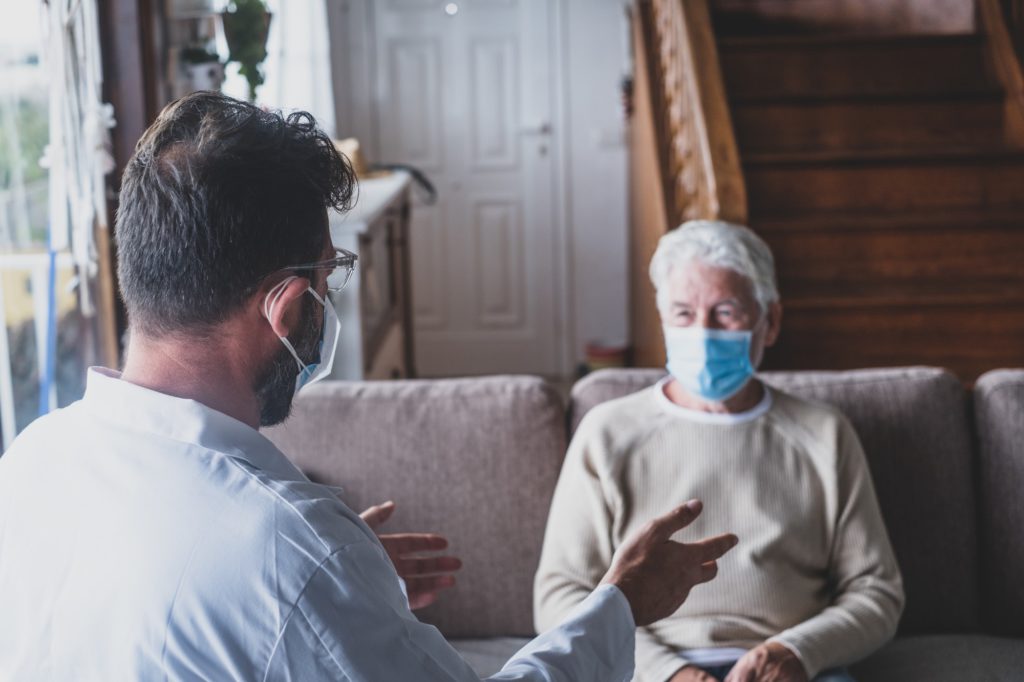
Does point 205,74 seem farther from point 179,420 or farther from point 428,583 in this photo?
point 179,420

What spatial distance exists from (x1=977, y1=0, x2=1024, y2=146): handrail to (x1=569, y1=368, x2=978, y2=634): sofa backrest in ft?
6.71

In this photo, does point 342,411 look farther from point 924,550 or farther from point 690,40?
point 690,40

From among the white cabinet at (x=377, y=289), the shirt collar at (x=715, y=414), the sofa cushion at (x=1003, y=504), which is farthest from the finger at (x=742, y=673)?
the white cabinet at (x=377, y=289)

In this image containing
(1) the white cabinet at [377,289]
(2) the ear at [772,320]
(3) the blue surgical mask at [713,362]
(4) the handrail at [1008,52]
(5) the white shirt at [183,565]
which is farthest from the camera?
(4) the handrail at [1008,52]

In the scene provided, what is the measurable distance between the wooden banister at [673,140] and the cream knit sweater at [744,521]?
1.10 meters

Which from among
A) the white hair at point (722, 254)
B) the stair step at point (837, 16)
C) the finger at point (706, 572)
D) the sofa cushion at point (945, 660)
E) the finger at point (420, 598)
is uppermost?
the stair step at point (837, 16)

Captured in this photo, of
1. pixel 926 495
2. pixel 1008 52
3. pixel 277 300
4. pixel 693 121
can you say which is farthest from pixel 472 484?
pixel 1008 52

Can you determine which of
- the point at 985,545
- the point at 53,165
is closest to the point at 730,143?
the point at 985,545

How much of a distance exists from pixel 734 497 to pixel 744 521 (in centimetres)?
4

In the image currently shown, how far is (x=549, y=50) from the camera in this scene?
5684 mm

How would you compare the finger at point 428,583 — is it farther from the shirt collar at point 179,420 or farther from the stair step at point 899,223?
the stair step at point 899,223

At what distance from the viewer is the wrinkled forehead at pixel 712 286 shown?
6.25ft

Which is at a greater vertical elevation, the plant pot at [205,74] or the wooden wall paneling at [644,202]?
the plant pot at [205,74]

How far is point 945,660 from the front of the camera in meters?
1.88
